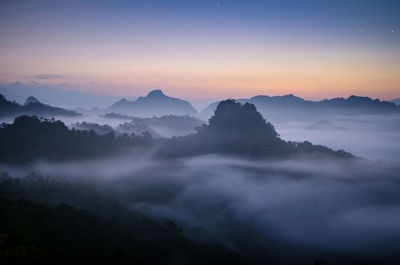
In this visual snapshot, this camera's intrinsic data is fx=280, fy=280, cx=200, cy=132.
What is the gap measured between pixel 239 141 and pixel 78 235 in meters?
67.5

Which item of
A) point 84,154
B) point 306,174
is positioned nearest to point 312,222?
point 306,174

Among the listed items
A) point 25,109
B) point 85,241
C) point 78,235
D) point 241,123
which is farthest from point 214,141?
point 25,109

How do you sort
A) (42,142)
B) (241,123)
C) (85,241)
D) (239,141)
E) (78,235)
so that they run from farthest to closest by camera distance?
(239,141)
(241,123)
(42,142)
(78,235)
(85,241)

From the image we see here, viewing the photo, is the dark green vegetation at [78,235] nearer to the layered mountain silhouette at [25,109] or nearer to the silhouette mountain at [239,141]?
the silhouette mountain at [239,141]

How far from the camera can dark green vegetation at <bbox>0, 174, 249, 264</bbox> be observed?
56.8 ft

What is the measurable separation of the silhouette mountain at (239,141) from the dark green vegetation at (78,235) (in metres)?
41.3

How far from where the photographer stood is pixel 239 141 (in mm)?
90438

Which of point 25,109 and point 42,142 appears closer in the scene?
point 42,142

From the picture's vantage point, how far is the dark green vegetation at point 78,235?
17.3m

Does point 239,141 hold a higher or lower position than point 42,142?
higher

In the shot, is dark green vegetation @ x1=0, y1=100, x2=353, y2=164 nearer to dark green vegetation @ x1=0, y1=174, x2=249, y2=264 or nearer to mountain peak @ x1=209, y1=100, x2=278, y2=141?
mountain peak @ x1=209, y1=100, x2=278, y2=141

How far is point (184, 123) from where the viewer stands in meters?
184

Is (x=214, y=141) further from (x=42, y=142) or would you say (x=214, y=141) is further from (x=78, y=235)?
(x=78, y=235)

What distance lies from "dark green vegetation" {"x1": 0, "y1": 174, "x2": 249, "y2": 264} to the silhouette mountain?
41.3 meters
